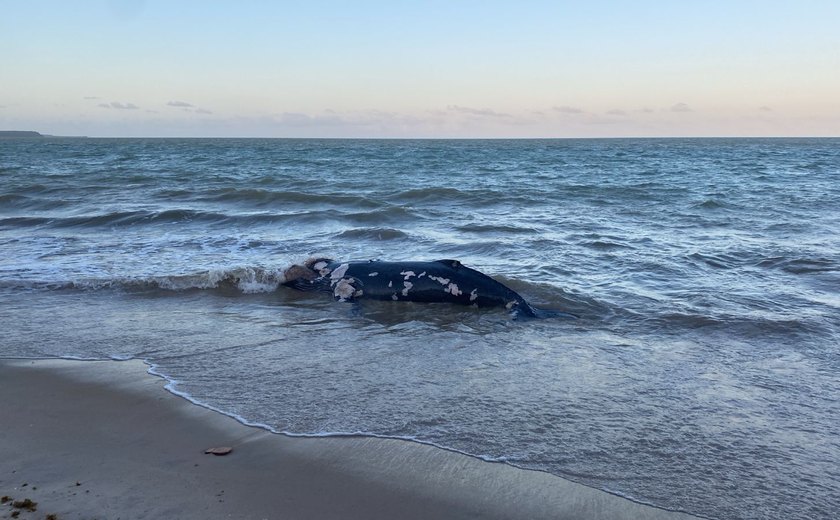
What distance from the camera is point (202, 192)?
72.6 feet

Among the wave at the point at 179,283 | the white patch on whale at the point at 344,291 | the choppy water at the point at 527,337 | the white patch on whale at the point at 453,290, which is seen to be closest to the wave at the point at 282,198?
the choppy water at the point at 527,337

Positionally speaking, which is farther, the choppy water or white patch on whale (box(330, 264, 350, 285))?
white patch on whale (box(330, 264, 350, 285))

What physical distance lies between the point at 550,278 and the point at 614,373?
3.59 metres

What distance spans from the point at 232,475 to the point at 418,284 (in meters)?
4.32

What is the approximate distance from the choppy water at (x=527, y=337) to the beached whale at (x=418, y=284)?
21 centimetres

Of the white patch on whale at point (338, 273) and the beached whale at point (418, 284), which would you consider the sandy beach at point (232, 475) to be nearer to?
the beached whale at point (418, 284)

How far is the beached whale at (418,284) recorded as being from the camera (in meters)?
7.63

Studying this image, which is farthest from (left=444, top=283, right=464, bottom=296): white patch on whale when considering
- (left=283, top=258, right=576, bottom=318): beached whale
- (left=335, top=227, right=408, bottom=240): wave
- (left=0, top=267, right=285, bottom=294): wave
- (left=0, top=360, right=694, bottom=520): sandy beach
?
(left=335, top=227, right=408, bottom=240): wave

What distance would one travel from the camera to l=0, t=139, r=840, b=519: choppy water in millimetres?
4207

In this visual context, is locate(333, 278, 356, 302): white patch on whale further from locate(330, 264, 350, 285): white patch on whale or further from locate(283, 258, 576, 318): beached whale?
locate(330, 264, 350, 285): white patch on whale

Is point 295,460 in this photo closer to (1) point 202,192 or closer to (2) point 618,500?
(2) point 618,500

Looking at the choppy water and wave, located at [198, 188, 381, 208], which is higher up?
wave, located at [198, 188, 381, 208]

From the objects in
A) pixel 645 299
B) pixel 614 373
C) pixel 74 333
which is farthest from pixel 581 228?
pixel 74 333

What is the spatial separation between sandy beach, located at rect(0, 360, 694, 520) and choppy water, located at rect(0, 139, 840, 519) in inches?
9.4
